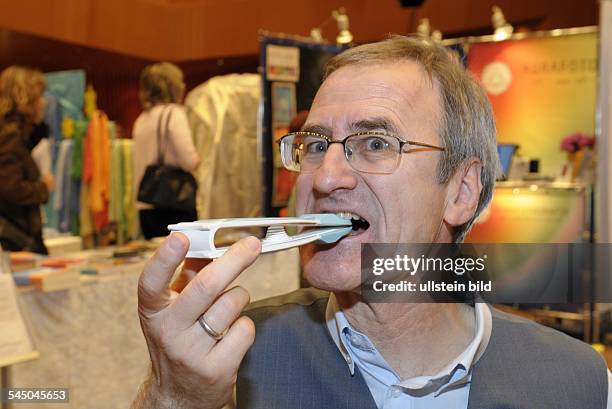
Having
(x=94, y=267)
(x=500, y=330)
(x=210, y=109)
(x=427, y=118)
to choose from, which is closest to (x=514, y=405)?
(x=500, y=330)

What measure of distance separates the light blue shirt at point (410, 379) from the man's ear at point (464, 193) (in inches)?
8.5

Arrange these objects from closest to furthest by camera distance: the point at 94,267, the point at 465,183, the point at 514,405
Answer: the point at 514,405
the point at 465,183
the point at 94,267

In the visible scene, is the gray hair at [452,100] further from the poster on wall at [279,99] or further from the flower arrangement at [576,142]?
the flower arrangement at [576,142]

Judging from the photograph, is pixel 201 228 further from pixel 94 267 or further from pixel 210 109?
pixel 210 109

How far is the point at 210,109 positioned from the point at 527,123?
2.37 meters

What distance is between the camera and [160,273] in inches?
32.7

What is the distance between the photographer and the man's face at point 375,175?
1.16 metres

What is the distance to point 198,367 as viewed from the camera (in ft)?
2.88

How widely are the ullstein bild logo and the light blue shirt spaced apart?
88 millimetres

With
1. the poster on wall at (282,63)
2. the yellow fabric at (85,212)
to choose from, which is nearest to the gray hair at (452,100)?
the poster on wall at (282,63)

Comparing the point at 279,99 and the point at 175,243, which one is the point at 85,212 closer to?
the point at 279,99

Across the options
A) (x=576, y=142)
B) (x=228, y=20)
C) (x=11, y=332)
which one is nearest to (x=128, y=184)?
(x=228, y=20)

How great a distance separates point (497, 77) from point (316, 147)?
10.8 feet

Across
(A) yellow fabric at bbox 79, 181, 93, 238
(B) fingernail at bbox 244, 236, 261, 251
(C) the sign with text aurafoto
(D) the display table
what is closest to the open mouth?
(B) fingernail at bbox 244, 236, 261, 251
